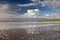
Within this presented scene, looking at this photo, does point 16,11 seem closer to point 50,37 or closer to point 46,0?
point 46,0

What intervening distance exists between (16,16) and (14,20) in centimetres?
5

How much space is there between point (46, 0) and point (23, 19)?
0.31m

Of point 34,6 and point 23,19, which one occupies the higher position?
point 34,6

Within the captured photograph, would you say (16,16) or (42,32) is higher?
(16,16)

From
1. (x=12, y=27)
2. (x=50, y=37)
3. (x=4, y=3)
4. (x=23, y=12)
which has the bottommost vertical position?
(x=50, y=37)

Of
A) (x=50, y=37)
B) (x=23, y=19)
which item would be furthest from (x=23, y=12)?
(x=50, y=37)

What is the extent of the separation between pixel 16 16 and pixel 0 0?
0.76 ft

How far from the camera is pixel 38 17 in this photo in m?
1.44

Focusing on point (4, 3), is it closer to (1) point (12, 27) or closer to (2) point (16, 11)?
(2) point (16, 11)

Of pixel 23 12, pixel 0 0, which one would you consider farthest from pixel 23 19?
pixel 0 0

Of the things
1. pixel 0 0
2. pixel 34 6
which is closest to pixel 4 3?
pixel 0 0

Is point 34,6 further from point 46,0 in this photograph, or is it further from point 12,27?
point 12,27

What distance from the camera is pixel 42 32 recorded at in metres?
1.43

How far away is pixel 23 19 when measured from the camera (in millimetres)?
1441
